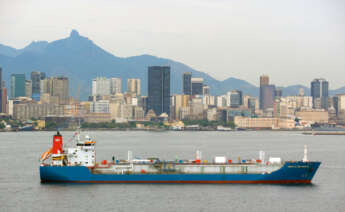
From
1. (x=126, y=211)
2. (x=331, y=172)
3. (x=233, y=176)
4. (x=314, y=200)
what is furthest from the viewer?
(x=331, y=172)

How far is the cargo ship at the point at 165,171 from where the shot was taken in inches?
2087

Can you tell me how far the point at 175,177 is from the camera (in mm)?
53250

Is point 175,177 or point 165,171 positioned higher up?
point 165,171

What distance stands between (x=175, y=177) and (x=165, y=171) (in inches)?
41.1

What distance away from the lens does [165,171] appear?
53594mm

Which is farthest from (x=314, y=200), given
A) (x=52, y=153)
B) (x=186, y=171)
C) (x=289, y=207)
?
(x=52, y=153)

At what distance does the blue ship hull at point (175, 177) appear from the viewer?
52.9 meters

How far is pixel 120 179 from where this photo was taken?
175 feet

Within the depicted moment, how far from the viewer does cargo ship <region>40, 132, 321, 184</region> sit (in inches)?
2087

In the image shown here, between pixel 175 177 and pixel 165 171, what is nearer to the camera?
pixel 175 177

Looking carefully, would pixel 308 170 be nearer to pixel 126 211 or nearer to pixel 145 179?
pixel 145 179

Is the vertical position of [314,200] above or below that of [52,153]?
below

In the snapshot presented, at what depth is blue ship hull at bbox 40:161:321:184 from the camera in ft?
174

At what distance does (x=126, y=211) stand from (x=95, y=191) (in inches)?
293
